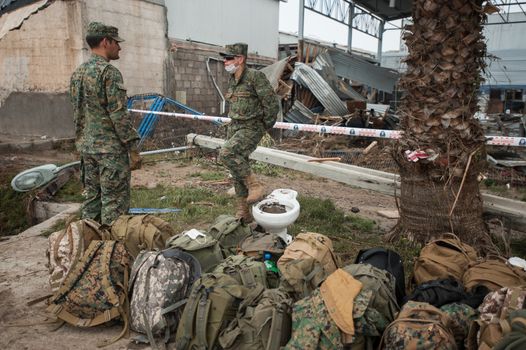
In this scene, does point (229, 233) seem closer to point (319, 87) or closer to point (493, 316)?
point (493, 316)

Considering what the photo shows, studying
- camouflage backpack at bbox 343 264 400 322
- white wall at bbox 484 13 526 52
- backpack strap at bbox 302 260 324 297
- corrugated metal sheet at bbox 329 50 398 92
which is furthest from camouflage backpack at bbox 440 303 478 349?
white wall at bbox 484 13 526 52

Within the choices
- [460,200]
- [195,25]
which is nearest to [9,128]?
[195,25]

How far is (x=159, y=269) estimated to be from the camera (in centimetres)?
283

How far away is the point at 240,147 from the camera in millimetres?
4562

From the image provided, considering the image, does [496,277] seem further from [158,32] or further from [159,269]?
[158,32]

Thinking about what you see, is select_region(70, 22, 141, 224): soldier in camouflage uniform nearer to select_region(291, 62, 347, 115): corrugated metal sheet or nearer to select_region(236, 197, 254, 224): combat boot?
select_region(236, 197, 254, 224): combat boot

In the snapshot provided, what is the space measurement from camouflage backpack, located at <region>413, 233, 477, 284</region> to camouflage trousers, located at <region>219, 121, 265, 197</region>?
217 centimetres

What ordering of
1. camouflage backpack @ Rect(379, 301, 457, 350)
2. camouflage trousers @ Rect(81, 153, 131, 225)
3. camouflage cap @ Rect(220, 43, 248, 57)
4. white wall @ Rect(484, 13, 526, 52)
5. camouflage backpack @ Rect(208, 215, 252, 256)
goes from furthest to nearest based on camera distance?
white wall @ Rect(484, 13, 526, 52)
camouflage cap @ Rect(220, 43, 248, 57)
camouflage trousers @ Rect(81, 153, 131, 225)
camouflage backpack @ Rect(208, 215, 252, 256)
camouflage backpack @ Rect(379, 301, 457, 350)

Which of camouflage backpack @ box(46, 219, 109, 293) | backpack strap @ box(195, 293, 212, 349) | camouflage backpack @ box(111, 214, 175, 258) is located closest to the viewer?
backpack strap @ box(195, 293, 212, 349)

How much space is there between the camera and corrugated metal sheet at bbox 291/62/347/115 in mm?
12312

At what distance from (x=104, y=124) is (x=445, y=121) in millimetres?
3307

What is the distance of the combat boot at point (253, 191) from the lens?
4.53m

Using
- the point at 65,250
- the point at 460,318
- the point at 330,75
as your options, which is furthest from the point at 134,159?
the point at 330,75

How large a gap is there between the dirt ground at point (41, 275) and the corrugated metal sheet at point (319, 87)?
16.6 ft
